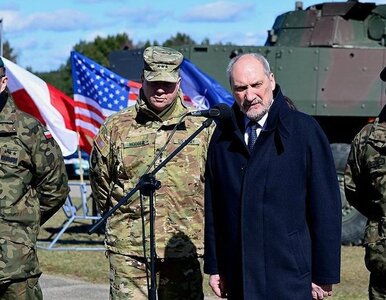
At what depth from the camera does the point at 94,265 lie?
36.2 ft

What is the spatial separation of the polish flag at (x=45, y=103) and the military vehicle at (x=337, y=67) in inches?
140

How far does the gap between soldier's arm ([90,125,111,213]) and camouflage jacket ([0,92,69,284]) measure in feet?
1.15

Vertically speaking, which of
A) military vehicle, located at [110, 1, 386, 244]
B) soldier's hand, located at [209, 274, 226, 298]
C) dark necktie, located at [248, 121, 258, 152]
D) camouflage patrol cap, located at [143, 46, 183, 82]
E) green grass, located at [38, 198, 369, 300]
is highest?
camouflage patrol cap, located at [143, 46, 183, 82]

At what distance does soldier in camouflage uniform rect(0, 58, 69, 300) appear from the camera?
5.45 meters

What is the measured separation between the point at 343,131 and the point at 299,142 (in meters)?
10.5

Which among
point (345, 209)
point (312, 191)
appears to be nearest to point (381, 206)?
point (312, 191)

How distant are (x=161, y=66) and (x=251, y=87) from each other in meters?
1.08

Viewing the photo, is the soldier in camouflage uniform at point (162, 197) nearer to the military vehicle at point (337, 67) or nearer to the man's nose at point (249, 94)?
the man's nose at point (249, 94)

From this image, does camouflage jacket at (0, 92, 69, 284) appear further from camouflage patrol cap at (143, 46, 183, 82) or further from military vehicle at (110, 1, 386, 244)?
military vehicle at (110, 1, 386, 244)

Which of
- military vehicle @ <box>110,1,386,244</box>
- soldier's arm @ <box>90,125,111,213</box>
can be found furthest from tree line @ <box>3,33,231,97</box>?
soldier's arm @ <box>90,125,111,213</box>

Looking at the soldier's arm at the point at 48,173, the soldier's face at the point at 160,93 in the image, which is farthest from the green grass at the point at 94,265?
the soldier's face at the point at 160,93

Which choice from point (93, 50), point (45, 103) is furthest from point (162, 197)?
point (93, 50)

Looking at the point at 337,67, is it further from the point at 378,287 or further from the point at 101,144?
the point at 378,287

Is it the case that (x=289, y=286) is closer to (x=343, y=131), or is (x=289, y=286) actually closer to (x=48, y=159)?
(x=48, y=159)
